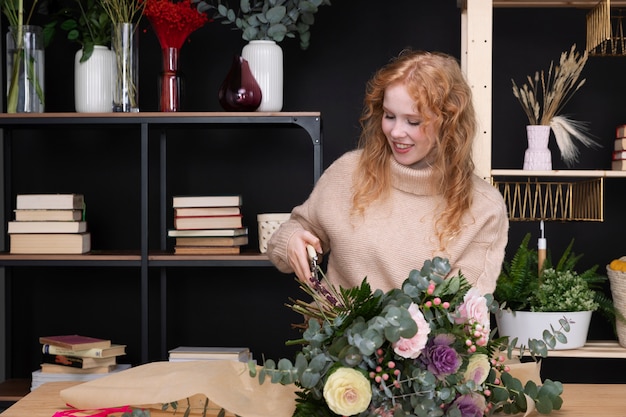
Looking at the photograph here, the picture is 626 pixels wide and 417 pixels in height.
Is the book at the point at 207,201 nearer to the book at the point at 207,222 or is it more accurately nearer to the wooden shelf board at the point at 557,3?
the book at the point at 207,222

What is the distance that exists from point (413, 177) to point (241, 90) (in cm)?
137

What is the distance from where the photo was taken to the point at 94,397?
1246 millimetres

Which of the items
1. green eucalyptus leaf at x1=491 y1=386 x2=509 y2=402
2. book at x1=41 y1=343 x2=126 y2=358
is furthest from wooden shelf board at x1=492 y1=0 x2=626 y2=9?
green eucalyptus leaf at x1=491 y1=386 x2=509 y2=402

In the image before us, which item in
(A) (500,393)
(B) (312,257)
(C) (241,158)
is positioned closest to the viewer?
(A) (500,393)

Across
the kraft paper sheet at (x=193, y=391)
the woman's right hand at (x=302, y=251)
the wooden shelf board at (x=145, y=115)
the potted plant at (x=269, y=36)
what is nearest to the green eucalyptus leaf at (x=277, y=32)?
the potted plant at (x=269, y=36)

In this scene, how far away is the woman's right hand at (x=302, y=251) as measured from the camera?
1.64 m

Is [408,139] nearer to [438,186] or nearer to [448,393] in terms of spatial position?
[438,186]

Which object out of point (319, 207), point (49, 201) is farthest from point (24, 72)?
point (319, 207)

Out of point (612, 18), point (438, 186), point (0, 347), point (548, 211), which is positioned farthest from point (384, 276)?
point (0, 347)

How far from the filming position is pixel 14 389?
3.43m

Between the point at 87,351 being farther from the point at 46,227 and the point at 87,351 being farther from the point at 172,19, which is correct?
the point at 172,19

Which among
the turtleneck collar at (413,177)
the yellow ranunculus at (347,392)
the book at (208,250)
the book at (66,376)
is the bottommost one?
the book at (66,376)

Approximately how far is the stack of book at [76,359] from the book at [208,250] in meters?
0.47

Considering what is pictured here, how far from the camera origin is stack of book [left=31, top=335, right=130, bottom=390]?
3277 mm
